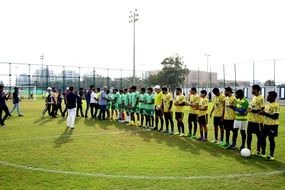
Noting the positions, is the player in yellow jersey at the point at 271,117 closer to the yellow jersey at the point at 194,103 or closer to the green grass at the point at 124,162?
the green grass at the point at 124,162

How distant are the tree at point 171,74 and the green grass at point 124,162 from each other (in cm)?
4146

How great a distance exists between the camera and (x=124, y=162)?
333 inches

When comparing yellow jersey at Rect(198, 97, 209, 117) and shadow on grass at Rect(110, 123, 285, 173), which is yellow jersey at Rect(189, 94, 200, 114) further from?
shadow on grass at Rect(110, 123, 285, 173)

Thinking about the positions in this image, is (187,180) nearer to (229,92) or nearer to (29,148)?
(229,92)

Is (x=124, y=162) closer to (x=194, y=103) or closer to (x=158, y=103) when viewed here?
(x=194, y=103)

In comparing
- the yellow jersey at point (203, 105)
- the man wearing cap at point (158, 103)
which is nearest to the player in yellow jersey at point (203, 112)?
the yellow jersey at point (203, 105)

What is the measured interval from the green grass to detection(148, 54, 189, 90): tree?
136 feet

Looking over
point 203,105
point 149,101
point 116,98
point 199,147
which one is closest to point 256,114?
point 199,147

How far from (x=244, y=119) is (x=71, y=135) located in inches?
297

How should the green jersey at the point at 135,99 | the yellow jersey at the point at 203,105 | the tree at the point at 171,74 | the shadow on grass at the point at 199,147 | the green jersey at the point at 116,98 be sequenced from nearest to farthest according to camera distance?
the shadow on grass at the point at 199,147
the yellow jersey at the point at 203,105
the green jersey at the point at 135,99
the green jersey at the point at 116,98
the tree at the point at 171,74

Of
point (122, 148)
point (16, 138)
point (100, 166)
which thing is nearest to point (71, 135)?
point (16, 138)

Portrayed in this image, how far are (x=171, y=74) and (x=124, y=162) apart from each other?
6314 cm

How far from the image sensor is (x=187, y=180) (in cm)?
690

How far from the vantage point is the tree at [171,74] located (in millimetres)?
64762
